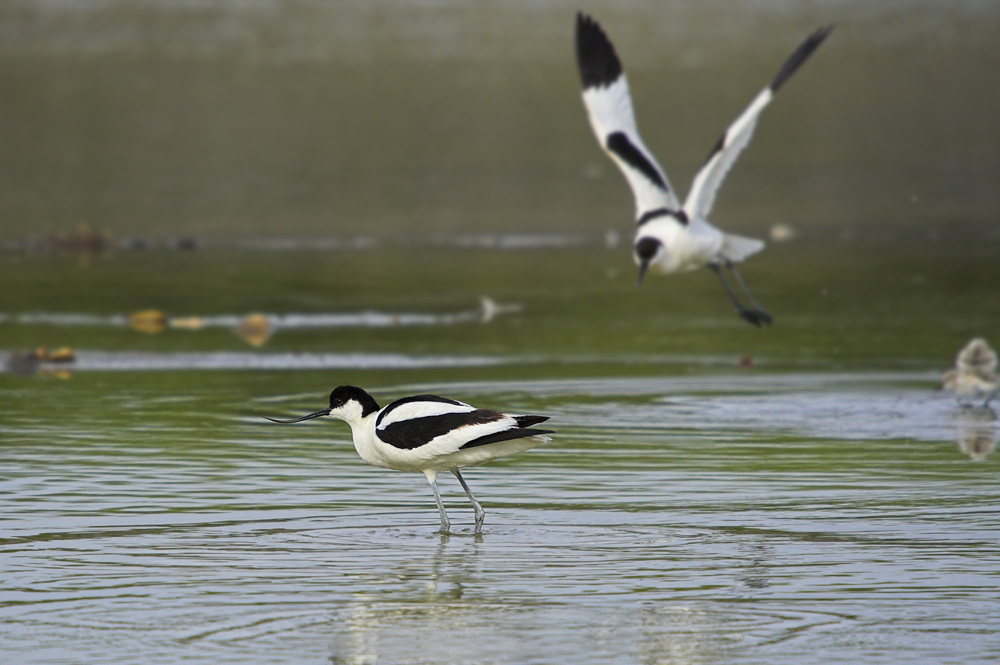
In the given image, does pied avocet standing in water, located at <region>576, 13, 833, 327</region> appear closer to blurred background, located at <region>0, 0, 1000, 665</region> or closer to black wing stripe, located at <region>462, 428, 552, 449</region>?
blurred background, located at <region>0, 0, 1000, 665</region>

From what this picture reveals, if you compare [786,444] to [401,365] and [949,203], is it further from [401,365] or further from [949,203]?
[949,203]

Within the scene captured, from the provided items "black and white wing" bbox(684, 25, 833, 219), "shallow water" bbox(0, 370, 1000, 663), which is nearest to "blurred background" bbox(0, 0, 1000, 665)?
"shallow water" bbox(0, 370, 1000, 663)

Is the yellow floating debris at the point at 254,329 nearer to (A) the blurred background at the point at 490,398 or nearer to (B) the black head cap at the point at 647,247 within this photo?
(A) the blurred background at the point at 490,398

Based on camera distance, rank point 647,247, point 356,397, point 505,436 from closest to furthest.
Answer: point 505,436 → point 356,397 → point 647,247

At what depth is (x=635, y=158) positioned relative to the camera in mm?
13914

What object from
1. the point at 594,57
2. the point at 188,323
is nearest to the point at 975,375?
the point at 594,57

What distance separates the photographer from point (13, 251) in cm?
2861

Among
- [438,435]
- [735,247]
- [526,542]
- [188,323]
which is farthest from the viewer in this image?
[188,323]

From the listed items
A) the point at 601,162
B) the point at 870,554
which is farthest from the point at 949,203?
the point at 870,554

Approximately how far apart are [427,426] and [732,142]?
220 inches

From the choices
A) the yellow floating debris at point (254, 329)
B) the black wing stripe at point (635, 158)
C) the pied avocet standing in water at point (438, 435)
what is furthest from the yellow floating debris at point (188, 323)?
the pied avocet standing in water at point (438, 435)

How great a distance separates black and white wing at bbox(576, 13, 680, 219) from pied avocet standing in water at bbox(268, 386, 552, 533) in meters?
→ 5.63

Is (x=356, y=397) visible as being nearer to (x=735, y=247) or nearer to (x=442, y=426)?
(x=442, y=426)

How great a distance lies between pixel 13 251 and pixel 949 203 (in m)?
20.3
